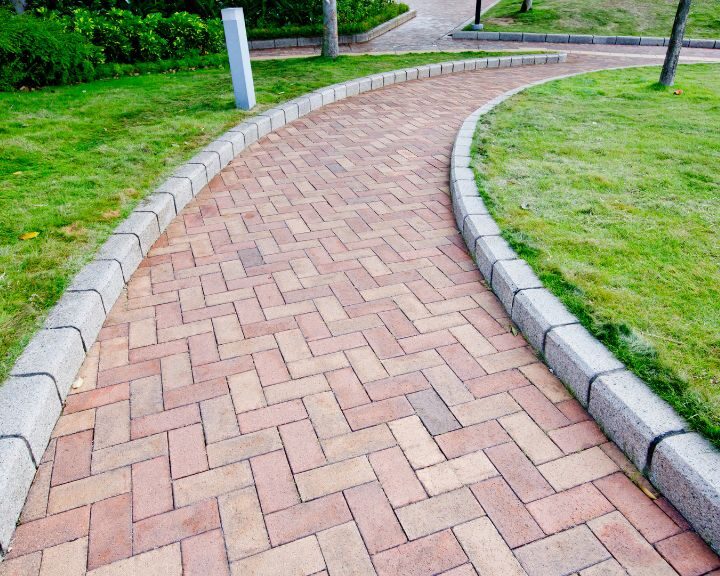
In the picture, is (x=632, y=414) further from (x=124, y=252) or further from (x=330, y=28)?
(x=330, y=28)

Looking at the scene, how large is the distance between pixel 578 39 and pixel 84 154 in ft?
41.2

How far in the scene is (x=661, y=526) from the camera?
2.13m

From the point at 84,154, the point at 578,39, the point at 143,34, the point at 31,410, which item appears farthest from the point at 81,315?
the point at 578,39

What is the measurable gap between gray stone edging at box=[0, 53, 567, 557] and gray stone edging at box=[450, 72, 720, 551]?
2.28m

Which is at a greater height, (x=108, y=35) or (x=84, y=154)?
(x=108, y=35)

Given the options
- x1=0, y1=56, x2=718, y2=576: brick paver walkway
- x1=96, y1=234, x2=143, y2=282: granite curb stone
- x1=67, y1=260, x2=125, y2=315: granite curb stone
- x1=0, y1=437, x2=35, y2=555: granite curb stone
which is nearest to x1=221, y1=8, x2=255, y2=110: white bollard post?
x1=0, y1=56, x2=718, y2=576: brick paver walkway

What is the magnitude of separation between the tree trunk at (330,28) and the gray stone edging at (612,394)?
24.9 ft

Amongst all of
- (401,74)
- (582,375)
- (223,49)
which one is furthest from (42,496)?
(223,49)

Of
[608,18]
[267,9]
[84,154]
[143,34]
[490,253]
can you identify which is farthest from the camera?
[608,18]

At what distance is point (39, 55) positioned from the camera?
793 cm

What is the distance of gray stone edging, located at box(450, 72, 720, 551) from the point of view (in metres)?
2.09

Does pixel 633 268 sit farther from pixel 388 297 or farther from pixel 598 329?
pixel 388 297

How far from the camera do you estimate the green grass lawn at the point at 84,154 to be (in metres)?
3.33

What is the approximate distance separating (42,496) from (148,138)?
13.8 feet
